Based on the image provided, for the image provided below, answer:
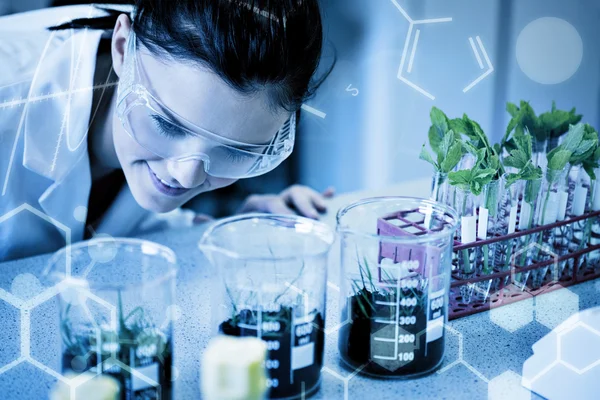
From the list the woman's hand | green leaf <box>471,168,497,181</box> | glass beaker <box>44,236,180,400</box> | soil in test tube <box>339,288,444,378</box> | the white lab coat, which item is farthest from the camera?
the woman's hand

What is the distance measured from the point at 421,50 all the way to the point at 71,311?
187 cm

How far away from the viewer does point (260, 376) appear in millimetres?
788

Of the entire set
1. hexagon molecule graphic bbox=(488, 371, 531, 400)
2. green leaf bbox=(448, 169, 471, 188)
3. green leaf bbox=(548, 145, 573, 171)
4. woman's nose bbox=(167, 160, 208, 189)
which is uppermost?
green leaf bbox=(548, 145, 573, 171)

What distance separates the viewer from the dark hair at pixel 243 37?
1.33 meters

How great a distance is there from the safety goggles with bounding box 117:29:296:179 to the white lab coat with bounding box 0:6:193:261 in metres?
0.39

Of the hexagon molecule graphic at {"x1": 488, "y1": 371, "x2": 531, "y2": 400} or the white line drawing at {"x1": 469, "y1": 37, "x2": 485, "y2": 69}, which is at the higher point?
the white line drawing at {"x1": 469, "y1": 37, "x2": 485, "y2": 69}

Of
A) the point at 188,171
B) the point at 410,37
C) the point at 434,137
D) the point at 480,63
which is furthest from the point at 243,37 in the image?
the point at 480,63

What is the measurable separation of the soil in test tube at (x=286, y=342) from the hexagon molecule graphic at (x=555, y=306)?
0.54 meters

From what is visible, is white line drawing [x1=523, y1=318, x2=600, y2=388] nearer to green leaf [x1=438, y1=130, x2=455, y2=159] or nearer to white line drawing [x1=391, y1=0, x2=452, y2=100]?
green leaf [x1=438, y1=130, x2=455, y2=159]

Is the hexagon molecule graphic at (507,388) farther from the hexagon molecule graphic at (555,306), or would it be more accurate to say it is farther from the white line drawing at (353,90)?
the white line drawing at (353,90)

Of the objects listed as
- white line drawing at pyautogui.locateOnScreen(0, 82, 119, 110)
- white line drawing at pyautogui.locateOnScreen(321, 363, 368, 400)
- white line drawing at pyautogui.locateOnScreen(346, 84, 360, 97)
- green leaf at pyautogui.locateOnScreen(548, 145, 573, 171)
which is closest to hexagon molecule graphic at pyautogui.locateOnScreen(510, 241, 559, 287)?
green leaf at pyautogui.locateOnScreen(548, 145, 573, 171)

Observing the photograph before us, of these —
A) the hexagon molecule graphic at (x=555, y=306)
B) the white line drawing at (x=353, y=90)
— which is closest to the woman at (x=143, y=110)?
the hexagon molecule graphic at (x=555, y=306)

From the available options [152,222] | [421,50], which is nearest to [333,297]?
[152,222]

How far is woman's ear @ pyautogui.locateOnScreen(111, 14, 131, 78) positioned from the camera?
1.55 metres
